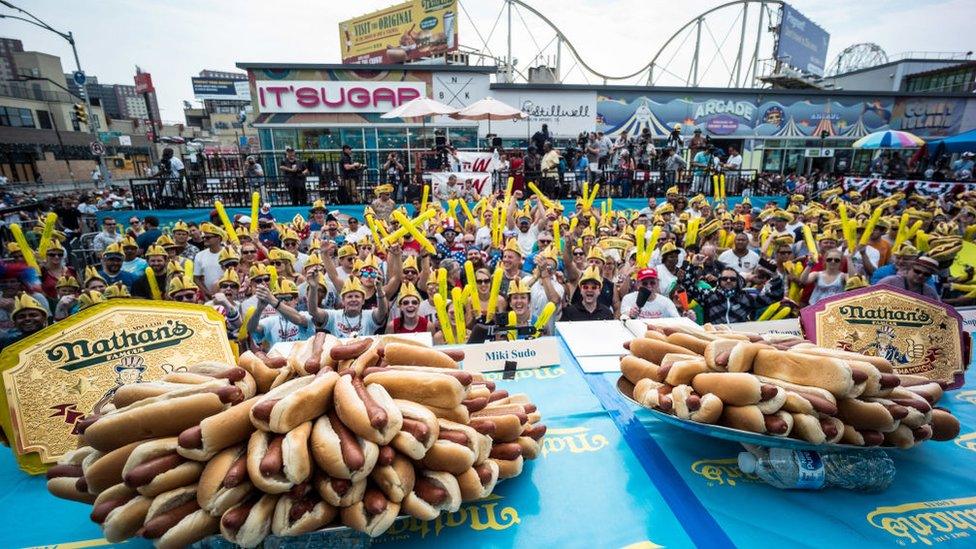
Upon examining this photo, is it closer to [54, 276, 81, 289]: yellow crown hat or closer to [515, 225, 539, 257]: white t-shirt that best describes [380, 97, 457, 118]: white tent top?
[515, 225, 539, 257]: white t-shirt

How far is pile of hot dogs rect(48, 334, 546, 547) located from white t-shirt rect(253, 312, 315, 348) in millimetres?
2850

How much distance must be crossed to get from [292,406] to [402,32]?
29.1 meters

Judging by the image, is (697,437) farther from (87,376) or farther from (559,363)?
(87,376)

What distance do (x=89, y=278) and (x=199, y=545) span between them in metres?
5.42

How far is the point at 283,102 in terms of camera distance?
16.5 m

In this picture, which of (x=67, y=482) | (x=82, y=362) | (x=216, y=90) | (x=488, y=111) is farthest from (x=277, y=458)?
(x=216, y=90)

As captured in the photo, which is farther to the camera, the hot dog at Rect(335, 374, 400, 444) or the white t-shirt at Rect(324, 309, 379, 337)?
the white t-shirt at Rect(324, 309, 379, 337)

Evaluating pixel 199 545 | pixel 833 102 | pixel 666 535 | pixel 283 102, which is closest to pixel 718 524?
pixel 666 535

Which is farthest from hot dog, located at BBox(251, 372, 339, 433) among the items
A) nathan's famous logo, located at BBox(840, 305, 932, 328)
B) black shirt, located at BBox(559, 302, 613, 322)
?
black shirt, located at BBox(559, 302, 613, 322)

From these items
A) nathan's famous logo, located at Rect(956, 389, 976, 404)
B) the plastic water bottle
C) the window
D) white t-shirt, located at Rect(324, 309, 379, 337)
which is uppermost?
the window

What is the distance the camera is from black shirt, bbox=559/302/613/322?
4.33 m

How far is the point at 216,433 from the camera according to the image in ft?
3.97

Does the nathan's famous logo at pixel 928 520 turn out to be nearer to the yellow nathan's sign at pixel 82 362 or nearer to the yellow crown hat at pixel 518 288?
the yellow nathan's sign at pixel 82 362

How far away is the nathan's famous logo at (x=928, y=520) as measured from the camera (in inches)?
55.1
